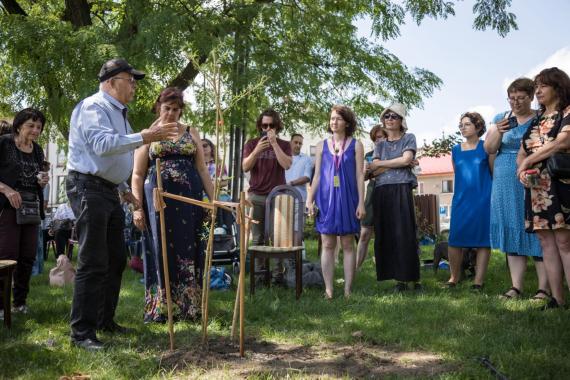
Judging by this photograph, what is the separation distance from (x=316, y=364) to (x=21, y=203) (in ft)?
9.97

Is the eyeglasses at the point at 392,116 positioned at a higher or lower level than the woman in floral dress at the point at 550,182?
higher

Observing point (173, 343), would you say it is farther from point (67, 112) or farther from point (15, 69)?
point (15, 69)

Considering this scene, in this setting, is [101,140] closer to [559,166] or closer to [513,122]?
[559,166]

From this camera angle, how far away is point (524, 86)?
5.21m

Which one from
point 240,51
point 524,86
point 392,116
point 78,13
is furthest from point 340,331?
point 78,13

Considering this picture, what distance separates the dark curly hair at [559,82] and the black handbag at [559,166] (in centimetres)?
48

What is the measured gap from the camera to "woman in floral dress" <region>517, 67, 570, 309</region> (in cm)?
431

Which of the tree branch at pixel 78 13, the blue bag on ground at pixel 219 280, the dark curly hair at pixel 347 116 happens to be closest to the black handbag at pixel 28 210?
the blue bag on ground at pixel 219 280

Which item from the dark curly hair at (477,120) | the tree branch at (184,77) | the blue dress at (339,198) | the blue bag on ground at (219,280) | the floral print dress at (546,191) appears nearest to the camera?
the floral print dress at (546,191)

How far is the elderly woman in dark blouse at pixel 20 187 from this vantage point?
193 inches

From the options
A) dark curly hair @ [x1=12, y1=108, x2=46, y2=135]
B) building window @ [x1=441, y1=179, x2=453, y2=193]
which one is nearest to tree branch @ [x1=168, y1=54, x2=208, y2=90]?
dark curly hair @ [x1=12, y1=108, x2=46, y2=135]

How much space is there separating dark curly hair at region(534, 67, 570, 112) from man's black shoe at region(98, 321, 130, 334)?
370 cm

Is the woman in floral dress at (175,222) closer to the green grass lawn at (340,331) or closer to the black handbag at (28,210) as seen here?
the green grass lawn at (340,331)

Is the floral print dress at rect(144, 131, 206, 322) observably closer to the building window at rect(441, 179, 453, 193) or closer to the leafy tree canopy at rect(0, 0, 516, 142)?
the leafy tree canopy at rect(0, 0, 516, 142)
